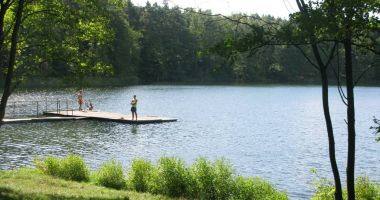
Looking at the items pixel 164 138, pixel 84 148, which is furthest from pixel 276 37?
pixel 164 138

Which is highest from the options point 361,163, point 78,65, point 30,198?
point 78,65

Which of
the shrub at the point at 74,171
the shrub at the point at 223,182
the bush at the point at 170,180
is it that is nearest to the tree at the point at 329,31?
the shrub at the point at 223,182

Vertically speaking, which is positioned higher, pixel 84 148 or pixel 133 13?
pixel 133 13

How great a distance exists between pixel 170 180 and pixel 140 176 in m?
1.19

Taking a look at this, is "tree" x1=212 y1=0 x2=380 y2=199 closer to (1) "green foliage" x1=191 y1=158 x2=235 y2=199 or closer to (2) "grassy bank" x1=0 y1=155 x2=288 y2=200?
(2) "grassy bank" x1=0 y1=155 x2=288 y2=200

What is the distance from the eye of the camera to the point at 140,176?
1459 cm

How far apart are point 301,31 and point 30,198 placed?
21.7 ft

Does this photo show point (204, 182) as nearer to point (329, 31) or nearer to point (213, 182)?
point (213, 182)

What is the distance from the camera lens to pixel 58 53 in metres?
13.4

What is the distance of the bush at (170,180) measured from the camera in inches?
542

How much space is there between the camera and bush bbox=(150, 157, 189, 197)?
1377cm

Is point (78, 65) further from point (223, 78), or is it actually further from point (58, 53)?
point (223, 78)

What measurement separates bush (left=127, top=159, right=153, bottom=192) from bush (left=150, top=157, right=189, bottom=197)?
1.34 ft

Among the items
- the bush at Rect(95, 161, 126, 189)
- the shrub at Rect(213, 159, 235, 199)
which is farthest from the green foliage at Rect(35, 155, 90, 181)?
the shrub at Rect(213, 159, 235, 199)
